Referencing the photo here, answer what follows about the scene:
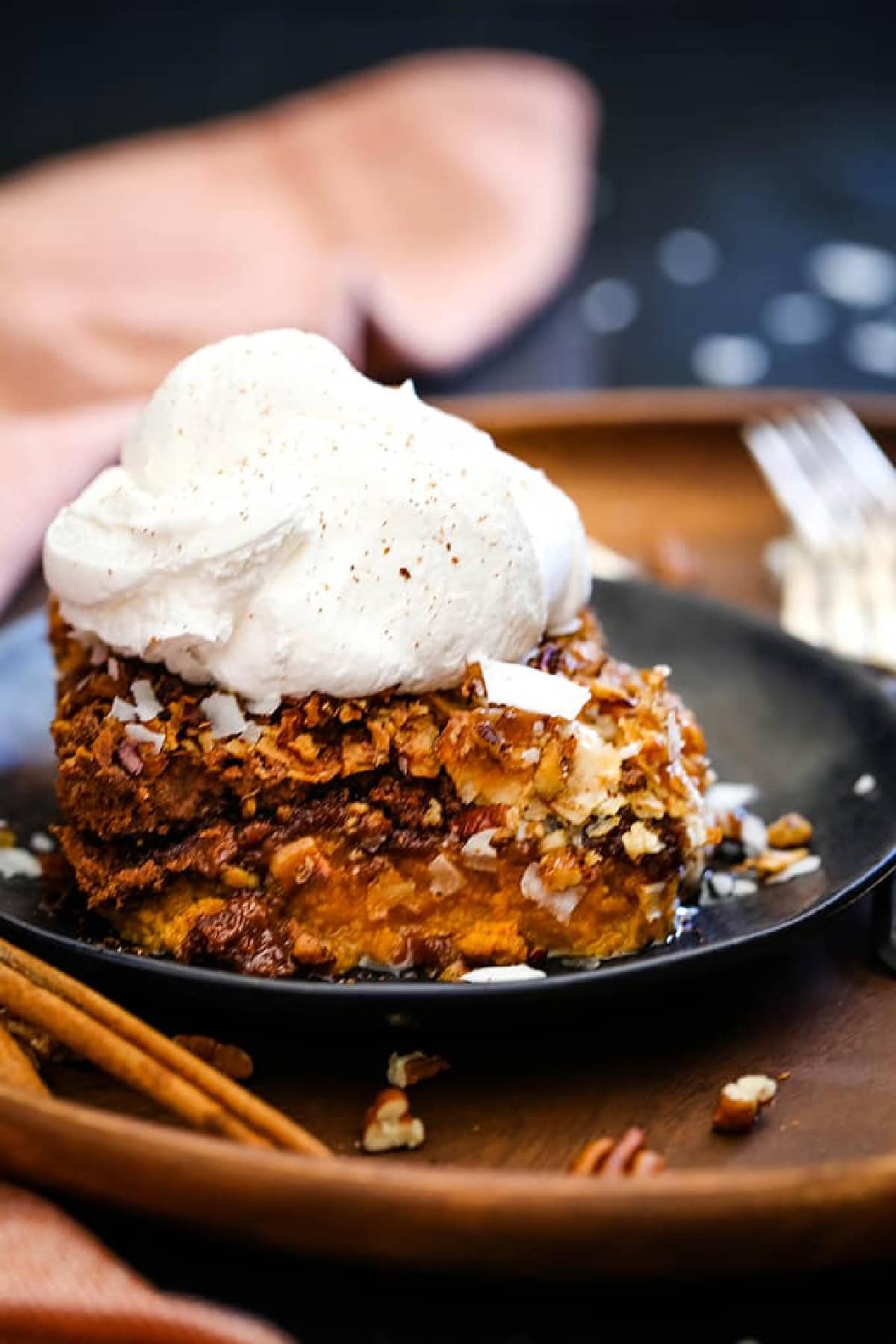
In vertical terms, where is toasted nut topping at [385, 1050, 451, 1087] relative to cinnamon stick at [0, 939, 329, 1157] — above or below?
below

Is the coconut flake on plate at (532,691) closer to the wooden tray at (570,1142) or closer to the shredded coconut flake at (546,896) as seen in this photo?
the shredded coconut flake at (546,896)

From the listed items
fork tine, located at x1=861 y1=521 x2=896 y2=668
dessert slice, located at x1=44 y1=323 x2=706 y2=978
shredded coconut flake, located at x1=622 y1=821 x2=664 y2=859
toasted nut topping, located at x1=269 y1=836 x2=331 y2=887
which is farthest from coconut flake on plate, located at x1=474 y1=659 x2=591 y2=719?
fork tine, located at x1=861 y1=521 x2=896 y2=668

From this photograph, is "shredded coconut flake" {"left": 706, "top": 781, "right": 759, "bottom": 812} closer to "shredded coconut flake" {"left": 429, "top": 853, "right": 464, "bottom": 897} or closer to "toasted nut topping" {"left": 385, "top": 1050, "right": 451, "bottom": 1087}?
"shredded coconut flake" {"left": 429, "top": 853, "right": 464, "bottom": 897}

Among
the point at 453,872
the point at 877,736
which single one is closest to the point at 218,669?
the point at 453,872

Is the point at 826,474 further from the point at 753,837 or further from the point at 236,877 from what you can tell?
the point at 236,877

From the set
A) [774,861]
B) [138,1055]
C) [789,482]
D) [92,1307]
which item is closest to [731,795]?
[774,861]

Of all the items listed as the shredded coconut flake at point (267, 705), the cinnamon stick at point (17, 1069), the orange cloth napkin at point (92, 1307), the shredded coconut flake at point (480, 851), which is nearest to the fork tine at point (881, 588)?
the shredded coconut flake at point (480, 851)

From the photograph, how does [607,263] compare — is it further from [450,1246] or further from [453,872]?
[450,1246]
